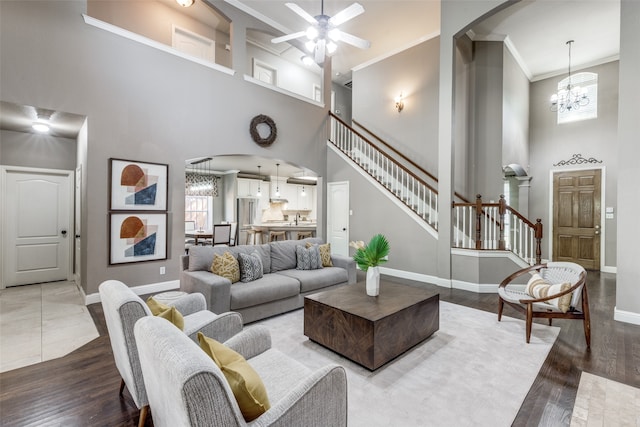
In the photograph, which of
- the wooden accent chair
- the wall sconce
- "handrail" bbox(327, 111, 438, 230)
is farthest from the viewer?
the wall sconce

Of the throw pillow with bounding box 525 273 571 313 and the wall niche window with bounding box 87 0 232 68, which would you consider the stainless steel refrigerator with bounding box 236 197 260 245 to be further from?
the throw pillow with bounding box 525 273 571 313

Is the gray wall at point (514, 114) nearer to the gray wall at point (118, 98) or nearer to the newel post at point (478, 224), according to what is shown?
the newel post at point (478, 224)

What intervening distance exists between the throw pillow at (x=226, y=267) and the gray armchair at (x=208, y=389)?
78.1 inches

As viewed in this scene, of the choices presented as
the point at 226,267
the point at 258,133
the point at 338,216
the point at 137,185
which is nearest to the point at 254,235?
the point at 338,216

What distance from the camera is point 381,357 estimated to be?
2.48 meters

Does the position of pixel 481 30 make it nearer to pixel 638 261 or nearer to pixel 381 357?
pixel 638 261

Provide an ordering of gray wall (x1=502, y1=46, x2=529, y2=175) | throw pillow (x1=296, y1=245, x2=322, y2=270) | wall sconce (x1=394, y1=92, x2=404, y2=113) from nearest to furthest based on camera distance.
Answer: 1. throw pillow (x1=296, y1=245, x2=322, y2=270)
2. gray wall (x1=502, y1=46, x2=529, y2=175)
3. wall sconce (x1=394, y1=92, x2=404, y2=113)

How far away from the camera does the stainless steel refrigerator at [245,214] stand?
31.7 ft

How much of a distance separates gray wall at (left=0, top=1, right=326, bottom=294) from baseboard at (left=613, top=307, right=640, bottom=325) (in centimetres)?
614

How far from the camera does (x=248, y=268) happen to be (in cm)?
367

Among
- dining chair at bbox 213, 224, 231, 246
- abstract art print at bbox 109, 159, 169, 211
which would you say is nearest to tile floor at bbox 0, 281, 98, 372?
abstract art print at bbox 109, 159, 169, 211

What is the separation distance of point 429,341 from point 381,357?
82 centimetres

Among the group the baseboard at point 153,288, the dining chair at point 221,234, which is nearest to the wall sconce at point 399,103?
the dining chair at point 221,234

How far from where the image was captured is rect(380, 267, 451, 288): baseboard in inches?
206
